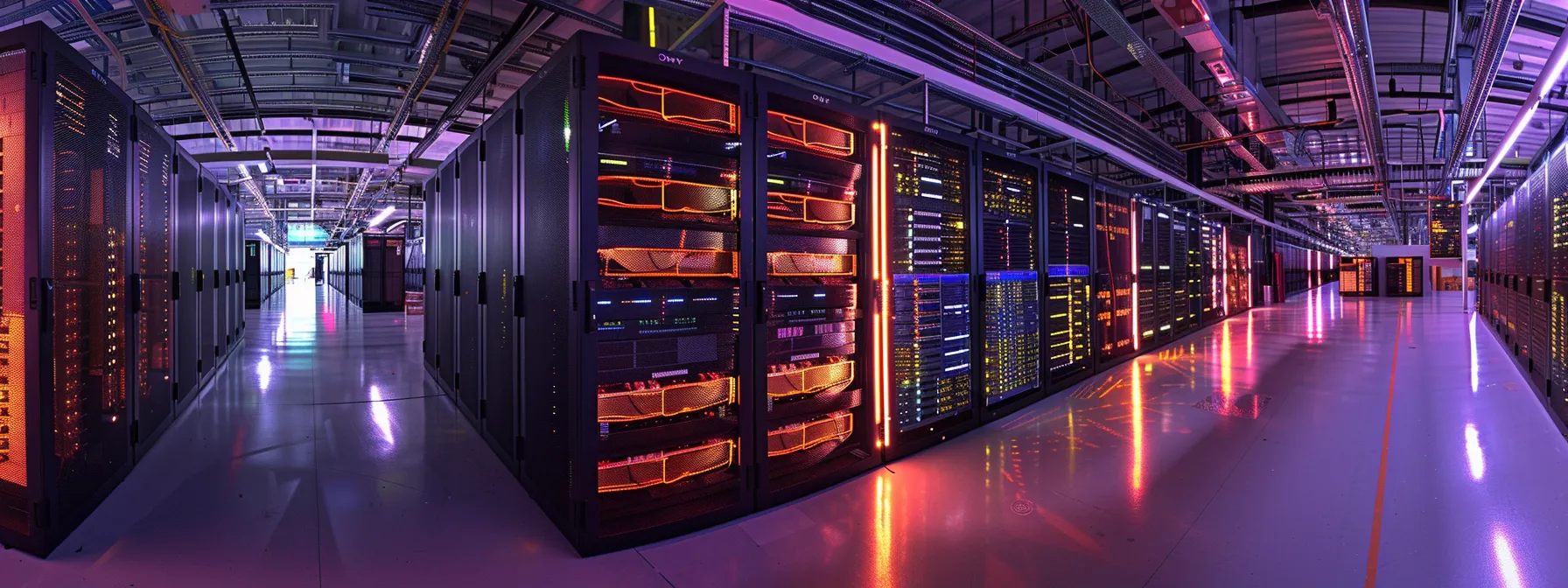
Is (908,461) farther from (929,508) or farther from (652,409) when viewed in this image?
(652,409)

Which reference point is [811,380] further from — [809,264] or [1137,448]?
[1137,448]

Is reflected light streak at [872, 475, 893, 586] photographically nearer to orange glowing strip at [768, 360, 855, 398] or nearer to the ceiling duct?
orange glowing strip at [768, 360, 855, 398]

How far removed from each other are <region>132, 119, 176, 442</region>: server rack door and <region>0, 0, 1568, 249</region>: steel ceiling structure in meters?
0.83

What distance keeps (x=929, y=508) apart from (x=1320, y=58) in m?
8.62

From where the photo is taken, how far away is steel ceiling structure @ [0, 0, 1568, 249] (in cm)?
425

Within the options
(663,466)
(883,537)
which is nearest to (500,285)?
(663,466)

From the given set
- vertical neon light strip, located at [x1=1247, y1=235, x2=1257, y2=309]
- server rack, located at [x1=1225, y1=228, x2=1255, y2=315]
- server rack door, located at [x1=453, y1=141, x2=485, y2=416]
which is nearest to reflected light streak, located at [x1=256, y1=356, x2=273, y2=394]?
server rack door, located at [x1=453, y1=141, x2=485, y2=416]

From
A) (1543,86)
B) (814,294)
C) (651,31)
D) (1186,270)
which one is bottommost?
(814,294)

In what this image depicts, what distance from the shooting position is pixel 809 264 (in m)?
3.07

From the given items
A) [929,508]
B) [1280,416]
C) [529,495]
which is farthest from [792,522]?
[1280,416]

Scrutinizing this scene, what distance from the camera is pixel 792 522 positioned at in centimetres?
263

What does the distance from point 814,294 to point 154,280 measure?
462 centimetres

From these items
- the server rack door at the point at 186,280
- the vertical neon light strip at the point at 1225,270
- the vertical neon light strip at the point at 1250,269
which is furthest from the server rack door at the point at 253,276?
the vertical neon light strip at the point at 1250,269

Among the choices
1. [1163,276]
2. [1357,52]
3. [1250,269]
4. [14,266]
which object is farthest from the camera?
[1250,269]
